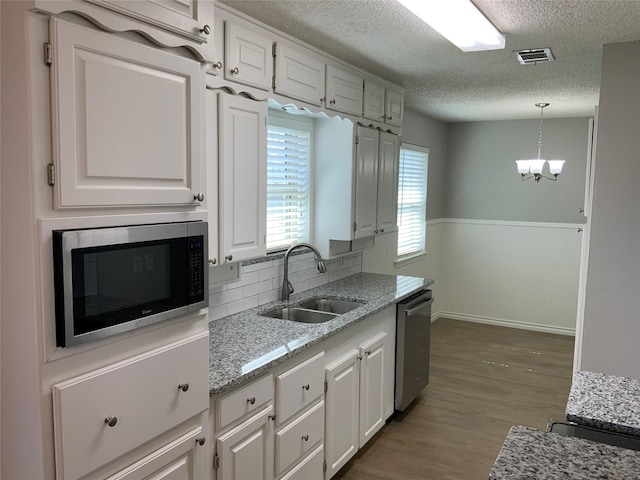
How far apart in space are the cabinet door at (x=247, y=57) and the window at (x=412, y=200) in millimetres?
2976

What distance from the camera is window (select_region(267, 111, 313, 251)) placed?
10.9 feet

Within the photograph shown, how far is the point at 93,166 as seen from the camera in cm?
139

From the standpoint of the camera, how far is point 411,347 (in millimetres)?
3824

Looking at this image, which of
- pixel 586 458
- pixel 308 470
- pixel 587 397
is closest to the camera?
pixel 586 458

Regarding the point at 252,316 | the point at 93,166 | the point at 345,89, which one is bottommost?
the point at 252,316

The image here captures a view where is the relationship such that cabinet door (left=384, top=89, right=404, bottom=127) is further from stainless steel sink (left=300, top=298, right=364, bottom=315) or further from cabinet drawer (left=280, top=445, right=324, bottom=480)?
cabinet drawer (left=280, top=445, right=324, bottom=480)

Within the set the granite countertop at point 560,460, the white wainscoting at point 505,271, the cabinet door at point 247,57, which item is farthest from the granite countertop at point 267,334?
the white wainscoting at point 505,271

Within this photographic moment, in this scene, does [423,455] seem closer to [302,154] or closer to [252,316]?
[252,316]

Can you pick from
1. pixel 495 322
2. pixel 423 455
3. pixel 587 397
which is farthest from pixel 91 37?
pixel 495 322

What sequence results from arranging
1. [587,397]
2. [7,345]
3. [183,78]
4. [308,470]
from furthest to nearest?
[308,470] → [183,78] → [587,397] → [7,345]

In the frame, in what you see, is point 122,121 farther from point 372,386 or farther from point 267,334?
point 372,386

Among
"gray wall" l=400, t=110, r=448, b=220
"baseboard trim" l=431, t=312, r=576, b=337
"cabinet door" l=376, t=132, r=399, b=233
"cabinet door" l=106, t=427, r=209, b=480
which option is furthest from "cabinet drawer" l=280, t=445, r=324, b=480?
"baseboard trim" l=431, t=312, r=576, b=337

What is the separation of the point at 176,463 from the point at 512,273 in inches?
213

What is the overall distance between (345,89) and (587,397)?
243cm
